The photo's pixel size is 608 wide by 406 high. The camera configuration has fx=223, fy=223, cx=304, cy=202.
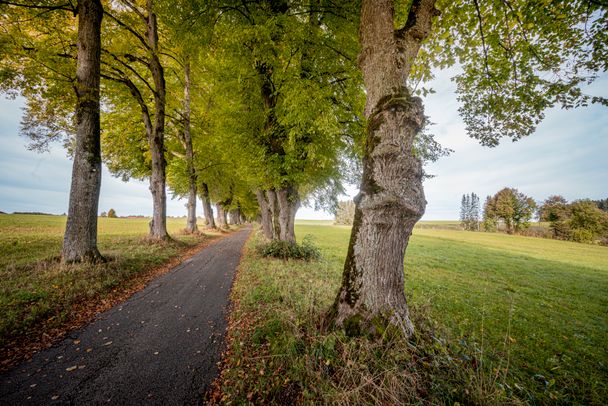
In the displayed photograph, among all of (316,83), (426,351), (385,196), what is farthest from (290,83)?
(426,351)

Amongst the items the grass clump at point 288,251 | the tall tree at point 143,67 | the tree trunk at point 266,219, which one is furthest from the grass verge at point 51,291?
the tree trunk at point 266,219

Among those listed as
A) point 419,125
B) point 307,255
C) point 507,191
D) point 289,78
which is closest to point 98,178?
point 289,78

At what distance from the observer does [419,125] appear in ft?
11.3

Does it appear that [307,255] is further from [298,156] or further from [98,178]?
[98,178]

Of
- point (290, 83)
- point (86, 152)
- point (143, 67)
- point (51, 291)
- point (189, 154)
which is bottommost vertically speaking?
point (51, 291)

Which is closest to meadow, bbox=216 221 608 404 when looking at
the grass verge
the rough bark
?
the grass verge

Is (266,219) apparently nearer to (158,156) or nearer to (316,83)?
(158,156)

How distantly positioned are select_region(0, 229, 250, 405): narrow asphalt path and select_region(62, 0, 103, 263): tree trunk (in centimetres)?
298

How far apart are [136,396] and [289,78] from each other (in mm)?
8719

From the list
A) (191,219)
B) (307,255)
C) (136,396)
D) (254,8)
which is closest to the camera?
(136,396)

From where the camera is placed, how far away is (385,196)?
320 cm

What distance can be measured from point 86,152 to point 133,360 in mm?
6988

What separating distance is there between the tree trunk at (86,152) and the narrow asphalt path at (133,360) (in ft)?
9.79

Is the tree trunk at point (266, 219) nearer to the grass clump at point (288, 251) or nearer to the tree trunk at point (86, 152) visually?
the grass clump at point (288, 251)
